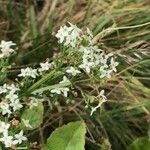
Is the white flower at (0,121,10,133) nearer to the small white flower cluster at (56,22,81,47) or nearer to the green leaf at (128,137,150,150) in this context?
the small white flower cluster at (56,22,81,47)

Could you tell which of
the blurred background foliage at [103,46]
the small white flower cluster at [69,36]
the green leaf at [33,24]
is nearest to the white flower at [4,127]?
the small white flower cluster at [69,36]

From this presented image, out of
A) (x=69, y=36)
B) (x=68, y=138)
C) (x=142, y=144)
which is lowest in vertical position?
(x=142, y=144)

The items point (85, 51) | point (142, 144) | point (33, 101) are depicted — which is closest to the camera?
point (85, 51)

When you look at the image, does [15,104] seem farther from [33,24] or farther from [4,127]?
[33,24]

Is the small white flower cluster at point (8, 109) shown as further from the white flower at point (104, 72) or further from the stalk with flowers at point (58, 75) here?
the white flower at point (104, 72)

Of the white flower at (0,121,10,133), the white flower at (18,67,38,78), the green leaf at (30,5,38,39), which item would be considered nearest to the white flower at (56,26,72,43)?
the white flower at (18,67,38,78)

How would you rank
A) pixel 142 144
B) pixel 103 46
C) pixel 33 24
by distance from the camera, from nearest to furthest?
pixel 142 144, pixel 103 46, pixel 33 24

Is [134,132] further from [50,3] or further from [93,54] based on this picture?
[93,54]

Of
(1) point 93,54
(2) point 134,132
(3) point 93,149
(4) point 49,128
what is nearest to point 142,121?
(2) point 134,132

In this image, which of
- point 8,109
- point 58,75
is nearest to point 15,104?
point 8,109
